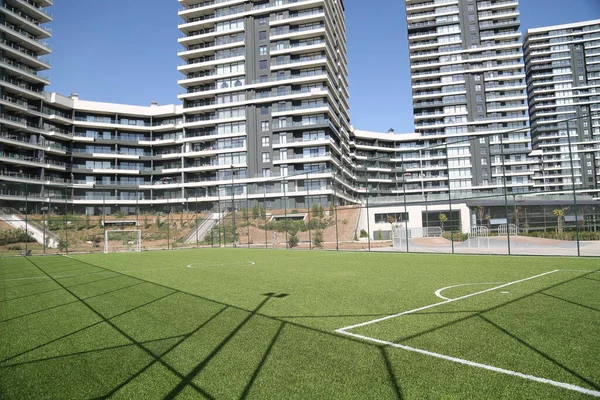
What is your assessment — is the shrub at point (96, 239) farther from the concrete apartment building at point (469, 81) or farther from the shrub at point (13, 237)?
the concrete apartment building at point (469, 81)

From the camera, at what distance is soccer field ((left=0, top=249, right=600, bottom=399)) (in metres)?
3.52

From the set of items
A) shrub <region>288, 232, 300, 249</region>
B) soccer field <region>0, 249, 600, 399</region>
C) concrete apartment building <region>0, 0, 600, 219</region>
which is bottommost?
shrub <region>288, 232, 300, 249</region>

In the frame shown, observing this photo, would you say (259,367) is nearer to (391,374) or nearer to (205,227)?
(391,374)

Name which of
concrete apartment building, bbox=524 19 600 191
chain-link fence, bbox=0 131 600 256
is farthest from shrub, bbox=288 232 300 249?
concrete apartment building, bbox=524 19 600 191

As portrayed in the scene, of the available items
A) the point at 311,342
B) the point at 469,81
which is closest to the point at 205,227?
the point at 311,342

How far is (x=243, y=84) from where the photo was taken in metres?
67.8

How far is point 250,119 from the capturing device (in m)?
66.8

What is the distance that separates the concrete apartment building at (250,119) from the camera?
6097 cm

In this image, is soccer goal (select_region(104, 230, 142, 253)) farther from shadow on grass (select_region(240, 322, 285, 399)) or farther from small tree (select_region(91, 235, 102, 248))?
shadow on grass (select_region(240, 322, 285, 399))

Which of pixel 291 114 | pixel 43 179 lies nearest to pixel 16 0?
pixel 43 179

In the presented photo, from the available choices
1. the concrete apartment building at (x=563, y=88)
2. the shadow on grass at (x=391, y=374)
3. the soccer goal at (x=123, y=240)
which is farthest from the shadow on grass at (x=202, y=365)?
the concrete apartment building at (x=563, y=88)

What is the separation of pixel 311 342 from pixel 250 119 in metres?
64.3

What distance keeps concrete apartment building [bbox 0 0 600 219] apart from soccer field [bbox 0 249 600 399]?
148 feet

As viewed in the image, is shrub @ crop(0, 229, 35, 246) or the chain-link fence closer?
the chain-link fence
